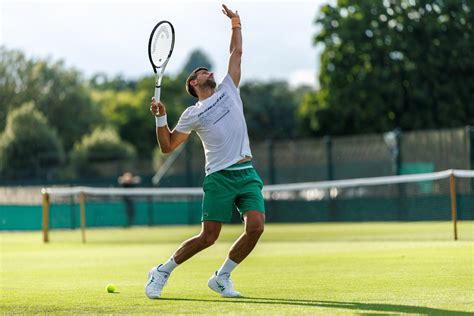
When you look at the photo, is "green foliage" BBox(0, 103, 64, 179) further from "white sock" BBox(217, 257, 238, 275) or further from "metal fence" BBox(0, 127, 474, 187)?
"white sock" BBox(217, 257, 238, 275)

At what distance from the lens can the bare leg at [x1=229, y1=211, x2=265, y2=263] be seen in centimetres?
887

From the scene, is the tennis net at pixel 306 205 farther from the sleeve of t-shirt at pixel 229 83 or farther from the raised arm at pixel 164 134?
the raised arm at pixel 164 134

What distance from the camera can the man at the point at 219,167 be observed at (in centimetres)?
895

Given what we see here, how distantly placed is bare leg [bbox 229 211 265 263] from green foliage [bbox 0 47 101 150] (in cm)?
7264

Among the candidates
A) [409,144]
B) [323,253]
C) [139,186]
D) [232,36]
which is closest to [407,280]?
[232,36]

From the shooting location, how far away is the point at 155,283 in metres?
9.02

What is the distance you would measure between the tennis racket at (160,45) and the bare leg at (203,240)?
170 centimetres

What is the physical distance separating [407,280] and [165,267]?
2295 millimetres

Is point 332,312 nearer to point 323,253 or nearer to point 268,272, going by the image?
point 268,272

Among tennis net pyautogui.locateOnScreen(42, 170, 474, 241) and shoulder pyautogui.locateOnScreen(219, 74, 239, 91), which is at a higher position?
shoulder pyautogui.locateOnScreen(219, 74, 239, 91)

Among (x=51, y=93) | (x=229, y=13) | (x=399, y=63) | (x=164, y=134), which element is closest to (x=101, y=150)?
A: (x=51, y=93)

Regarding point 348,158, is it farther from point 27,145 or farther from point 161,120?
point 27,145

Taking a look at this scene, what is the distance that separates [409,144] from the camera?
29.9m

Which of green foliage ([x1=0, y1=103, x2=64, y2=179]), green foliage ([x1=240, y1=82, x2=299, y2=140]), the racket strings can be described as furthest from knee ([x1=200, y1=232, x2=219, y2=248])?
green foliage ([x1=240, y1=82, x2=299, y2=140])
